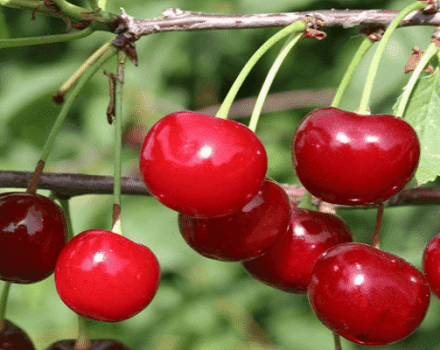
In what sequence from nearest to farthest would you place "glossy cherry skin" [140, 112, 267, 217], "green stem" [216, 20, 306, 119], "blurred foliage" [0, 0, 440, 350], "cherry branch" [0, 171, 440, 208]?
"glossy cherry skin" [140, 112, 267, 217], "green stem" [216, 20, 306, 119], "cherry branch" [0, 171, 440, 208], "blurred foliage" [0, 0, 440, 350]

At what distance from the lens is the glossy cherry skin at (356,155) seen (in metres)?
1.08

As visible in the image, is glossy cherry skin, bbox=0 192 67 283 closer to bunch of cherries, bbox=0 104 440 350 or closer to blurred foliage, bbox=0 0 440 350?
bunch of cherries, bbox=0 104 440 350

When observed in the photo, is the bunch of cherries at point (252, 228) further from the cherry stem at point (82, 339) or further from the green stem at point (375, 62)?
the cherry stem at point (82, 339)

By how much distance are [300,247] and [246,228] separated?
0.24 m

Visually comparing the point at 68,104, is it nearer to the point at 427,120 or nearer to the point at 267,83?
the point at 267,83

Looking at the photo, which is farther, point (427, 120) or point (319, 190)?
point (427, 120)

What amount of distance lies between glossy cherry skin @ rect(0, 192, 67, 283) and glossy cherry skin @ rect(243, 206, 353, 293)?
0.50 meters

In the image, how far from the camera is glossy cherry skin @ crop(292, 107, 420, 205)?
108 cm

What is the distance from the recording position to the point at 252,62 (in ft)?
4.00

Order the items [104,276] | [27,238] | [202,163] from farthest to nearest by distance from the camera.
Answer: [27,238]
[104,276]
[202,163]

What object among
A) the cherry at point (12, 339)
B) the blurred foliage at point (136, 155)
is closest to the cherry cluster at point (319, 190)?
the cherry at point (12, 339)

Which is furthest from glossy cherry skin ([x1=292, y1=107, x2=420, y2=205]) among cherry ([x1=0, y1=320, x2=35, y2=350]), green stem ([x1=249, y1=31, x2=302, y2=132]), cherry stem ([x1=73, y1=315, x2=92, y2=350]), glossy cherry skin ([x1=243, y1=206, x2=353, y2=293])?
cherry ([x1=0, y1=320, x2=35, y2=350])

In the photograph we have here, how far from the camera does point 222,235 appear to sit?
1.22m

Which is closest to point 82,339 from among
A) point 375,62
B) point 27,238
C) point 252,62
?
point 27,238
